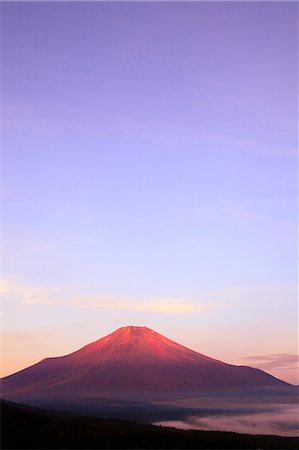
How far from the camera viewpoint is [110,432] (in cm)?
4691

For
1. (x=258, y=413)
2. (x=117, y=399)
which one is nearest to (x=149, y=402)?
(x=117, y=399)

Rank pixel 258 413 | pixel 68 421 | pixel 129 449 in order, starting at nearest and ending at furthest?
pixel 129 449 → pixel 68 421 → pixel 258 413

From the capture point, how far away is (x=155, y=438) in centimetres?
4541

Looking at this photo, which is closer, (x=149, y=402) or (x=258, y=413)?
(x=258, y=413)

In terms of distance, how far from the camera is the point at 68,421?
50531 millimetres

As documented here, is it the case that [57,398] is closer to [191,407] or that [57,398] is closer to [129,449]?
[191,407]

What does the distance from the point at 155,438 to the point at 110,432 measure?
4.29 m

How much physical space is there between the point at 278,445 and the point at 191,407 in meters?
131

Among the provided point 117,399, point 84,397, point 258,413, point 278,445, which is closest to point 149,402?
point 117,399

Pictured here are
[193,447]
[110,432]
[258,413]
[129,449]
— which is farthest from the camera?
[258,413]

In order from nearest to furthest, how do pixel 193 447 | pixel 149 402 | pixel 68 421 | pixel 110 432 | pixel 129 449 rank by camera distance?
pixel 129 449
pixel 193 447
pixel 110 432
pixel 68 421
pixel 149 402

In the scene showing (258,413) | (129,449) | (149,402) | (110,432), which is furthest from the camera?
(149,402)

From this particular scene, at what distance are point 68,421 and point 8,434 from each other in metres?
9.03

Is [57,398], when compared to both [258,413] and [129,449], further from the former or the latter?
[129,449]
